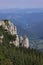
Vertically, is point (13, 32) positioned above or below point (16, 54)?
above

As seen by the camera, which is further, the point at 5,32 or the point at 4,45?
the point at 5,32

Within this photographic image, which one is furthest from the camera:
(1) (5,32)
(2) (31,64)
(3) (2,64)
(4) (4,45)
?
(1) (5,32)

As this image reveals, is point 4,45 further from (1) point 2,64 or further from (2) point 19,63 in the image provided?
(1) point 2,64

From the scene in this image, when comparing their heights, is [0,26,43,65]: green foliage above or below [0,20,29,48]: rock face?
below

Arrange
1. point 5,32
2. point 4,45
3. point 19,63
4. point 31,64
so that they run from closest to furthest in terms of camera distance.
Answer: point 19,63 < point 31,64 < point 4,45 < point 5,32

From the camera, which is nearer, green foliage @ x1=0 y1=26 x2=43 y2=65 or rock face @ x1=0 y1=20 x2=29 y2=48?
green foliage @ x1=0 y1=26 x2=43 y2=65

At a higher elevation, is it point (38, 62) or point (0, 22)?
point (0, 22)

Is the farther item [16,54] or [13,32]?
[13,32]

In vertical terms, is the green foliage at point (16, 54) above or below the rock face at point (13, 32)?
below

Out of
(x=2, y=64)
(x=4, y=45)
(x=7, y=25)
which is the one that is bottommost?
(x=2, y=64)

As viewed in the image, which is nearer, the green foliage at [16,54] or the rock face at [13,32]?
the green foliage at [16,54]

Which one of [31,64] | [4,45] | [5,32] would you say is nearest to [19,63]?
[31,64]
